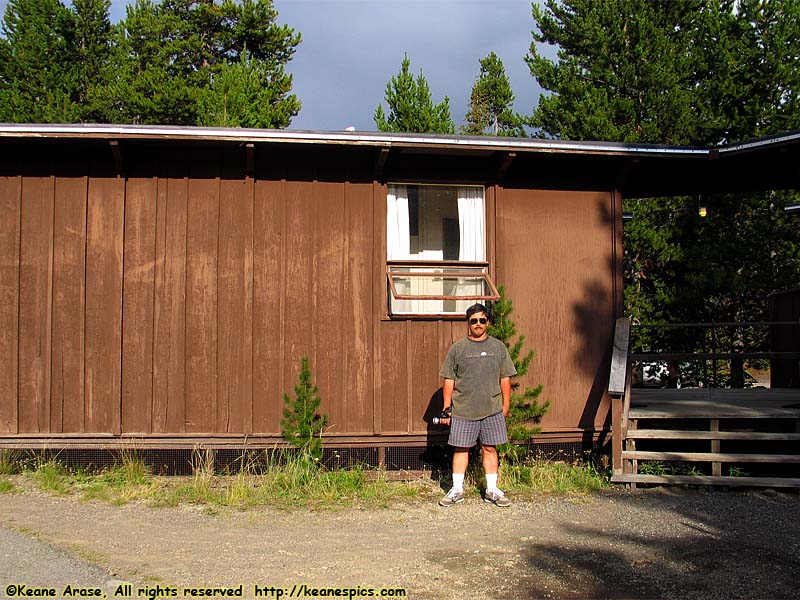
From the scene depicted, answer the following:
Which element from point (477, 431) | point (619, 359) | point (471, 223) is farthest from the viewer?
point (471, 223)

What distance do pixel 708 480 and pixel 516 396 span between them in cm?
200

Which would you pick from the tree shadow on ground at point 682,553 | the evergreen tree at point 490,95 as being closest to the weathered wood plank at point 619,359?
the tree shadow on ground at point 682,553

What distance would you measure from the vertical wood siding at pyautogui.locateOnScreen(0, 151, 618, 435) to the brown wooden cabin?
0.05 feet

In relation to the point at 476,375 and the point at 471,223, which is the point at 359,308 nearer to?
the point at 471,223

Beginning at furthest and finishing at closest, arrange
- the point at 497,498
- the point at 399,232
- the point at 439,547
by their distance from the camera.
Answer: the point at 399,232 < the point at 497,498 < the point at 439,547

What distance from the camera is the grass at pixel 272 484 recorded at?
22.3ft

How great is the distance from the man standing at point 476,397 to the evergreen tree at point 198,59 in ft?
48.5

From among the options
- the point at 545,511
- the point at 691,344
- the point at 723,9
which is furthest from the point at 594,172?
the point at 723,9

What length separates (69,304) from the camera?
7.63 m

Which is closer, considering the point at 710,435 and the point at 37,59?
the point at 710,435

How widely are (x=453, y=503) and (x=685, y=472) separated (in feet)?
8.42

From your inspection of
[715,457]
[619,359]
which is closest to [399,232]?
[619,359]

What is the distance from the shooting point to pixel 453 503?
670 cm

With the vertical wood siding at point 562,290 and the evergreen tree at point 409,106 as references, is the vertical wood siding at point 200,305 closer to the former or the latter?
the vertical wood siding at point 562,290
